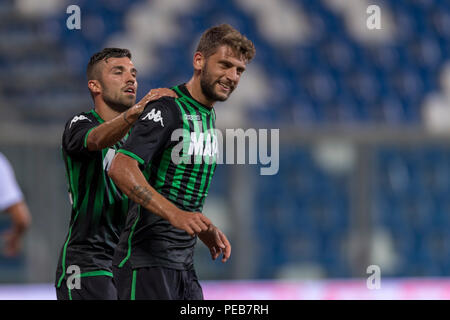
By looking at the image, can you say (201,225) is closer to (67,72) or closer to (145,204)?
(145,204)

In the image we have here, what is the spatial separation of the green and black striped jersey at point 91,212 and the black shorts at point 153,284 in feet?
1.15

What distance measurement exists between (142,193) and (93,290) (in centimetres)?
73

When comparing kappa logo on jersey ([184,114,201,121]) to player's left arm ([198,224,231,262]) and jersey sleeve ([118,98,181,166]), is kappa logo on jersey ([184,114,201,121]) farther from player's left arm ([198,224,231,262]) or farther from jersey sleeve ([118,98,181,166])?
player's left arm ([198,224,231,262])

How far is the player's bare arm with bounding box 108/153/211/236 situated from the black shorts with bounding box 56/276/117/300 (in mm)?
667

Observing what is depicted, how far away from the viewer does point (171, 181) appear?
8.88ft

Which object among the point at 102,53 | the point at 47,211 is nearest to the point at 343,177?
the point at 47,211

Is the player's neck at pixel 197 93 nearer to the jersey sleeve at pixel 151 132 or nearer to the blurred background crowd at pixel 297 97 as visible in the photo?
the jersey sleeve at pixel 151 132

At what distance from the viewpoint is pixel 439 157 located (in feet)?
32.5

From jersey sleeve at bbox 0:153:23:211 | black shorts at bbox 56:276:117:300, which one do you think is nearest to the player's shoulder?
black shorts at bbox 56:276:117:300

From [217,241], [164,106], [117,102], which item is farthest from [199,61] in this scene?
[217,241]

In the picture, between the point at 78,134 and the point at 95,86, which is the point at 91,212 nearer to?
the point at 78,134

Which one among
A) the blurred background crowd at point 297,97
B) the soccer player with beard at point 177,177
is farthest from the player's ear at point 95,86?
the blurred background crowd at point 297,97

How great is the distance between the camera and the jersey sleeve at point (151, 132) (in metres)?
2.57

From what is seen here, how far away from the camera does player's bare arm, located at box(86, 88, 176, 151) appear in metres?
2.72
